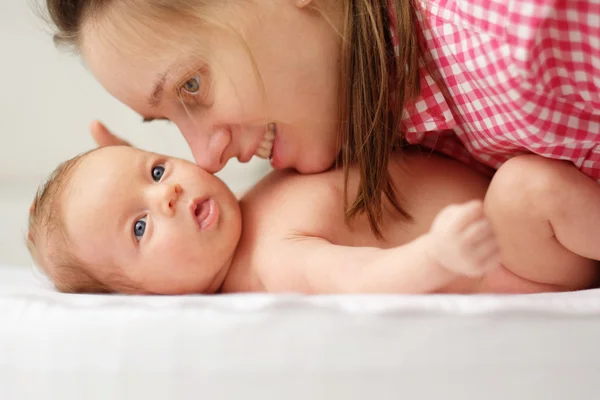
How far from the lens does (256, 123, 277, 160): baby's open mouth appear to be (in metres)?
0.99

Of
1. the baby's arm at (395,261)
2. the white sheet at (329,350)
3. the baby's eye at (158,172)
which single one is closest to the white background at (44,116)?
the baby's eye at (158,172)

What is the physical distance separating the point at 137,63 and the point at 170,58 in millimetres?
42

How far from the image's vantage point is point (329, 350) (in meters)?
0.59

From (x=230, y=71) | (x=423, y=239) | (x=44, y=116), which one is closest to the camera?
(x=423, y=239)

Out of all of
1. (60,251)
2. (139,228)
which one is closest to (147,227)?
(139,228)

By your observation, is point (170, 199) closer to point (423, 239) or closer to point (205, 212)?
point (205, 212)

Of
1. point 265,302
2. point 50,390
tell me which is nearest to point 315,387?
point 265,302

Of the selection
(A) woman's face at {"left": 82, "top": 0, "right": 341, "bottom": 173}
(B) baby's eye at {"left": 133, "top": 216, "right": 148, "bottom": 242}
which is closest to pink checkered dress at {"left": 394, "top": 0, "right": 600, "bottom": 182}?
(A) woman's face at {"left": 82, "top": 0, "right": 341, "bottom": 173}

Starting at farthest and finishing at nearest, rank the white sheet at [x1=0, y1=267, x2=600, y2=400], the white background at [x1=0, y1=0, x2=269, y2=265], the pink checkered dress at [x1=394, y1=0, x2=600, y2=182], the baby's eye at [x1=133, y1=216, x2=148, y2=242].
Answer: the white background at [x1=0, y1=0, x2=269, y2=265] → the baby's eye at [x1=133, y1=216, x2=148, y2=242] → the pink checkered dress at [x1=394, y1=0, x2=600, y2=182] → the white sheet at [x1=0, y1=267, x2=600, y2=400]

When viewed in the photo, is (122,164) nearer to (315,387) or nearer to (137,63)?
(137,63)

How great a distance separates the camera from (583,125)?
2.65 feet

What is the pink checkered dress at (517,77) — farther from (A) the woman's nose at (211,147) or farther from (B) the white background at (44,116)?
(B) the white background at (44,116)

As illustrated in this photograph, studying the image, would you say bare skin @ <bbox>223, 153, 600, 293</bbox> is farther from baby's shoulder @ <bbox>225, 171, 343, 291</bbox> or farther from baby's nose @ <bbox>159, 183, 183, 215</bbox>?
baby's nose @ <bbox>159, 183, 183, 215</bbox>

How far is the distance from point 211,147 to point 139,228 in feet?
0.44
